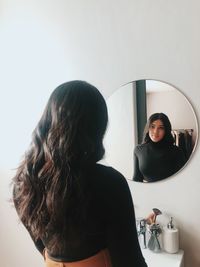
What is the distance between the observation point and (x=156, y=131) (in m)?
1.40

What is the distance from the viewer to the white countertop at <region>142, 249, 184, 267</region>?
4.07ft

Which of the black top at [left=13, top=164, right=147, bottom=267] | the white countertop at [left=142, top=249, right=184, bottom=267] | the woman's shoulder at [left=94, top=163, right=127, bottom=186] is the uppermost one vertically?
the woman's shoulder at [left=94, top=163, right=127, bottom=186]

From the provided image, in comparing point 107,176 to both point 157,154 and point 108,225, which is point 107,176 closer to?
point 108,225

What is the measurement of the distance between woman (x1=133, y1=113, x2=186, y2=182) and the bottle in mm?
255

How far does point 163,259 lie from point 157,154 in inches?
19.5

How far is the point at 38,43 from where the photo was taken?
1.68 m

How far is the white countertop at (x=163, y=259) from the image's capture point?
124cm

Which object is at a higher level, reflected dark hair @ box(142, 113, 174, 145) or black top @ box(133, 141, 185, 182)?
reflected dark hair @ box(142, 113, 174, 145)

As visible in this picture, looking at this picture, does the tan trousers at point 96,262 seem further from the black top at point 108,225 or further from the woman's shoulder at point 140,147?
the woman's shoulder at point 140,147

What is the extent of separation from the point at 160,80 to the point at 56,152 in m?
0.81

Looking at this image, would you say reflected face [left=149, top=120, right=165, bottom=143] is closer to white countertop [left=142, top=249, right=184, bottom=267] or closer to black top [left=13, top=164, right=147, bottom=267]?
white countertop [left=142, top=249, right=184, bottom=267]

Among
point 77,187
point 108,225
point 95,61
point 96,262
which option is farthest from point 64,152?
point 95,61

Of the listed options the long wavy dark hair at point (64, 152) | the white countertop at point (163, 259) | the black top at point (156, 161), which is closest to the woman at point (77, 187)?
the long wavy dark hair at point (64, 152)

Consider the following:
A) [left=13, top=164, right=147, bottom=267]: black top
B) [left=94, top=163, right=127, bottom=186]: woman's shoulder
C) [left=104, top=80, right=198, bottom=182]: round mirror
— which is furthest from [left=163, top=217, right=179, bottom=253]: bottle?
[left=94, top=163, right=127, bottom=186]: woman's shoulder
